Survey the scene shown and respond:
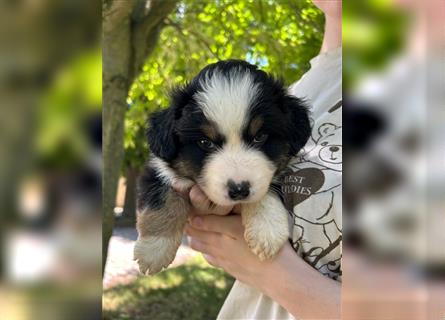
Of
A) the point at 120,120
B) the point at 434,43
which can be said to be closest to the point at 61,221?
the point at 434,43

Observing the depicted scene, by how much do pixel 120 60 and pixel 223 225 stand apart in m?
3.23

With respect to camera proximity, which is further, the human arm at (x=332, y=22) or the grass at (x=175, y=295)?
the grass at (x=175, y=295)

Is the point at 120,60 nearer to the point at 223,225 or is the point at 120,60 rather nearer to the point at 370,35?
the point at 223,225

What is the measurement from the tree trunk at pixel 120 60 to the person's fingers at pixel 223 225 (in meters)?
2.52

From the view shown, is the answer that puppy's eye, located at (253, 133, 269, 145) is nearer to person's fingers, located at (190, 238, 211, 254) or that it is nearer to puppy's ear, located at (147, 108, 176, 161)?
puppy's ear, located at (147, 108, 176, 161)

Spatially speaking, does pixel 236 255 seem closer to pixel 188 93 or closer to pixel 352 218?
pixel 188 93

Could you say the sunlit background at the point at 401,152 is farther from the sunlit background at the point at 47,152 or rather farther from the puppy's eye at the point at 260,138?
the puppy's eye at the point at 260,138

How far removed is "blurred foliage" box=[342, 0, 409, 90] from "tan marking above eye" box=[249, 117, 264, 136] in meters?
1.21

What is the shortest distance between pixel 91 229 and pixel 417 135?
36cm

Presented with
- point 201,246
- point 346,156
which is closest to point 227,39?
point 201,246

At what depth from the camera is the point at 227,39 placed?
15.5 feet

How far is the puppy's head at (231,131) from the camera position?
171 centimetres

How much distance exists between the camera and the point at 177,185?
80.0 inches

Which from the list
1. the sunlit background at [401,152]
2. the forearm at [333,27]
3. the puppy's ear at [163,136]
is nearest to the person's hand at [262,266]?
the puppy's ear at [163,136]
